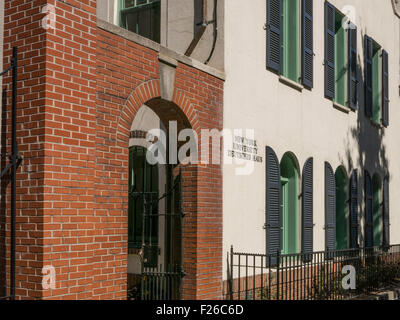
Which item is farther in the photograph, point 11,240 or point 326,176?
point 326,176

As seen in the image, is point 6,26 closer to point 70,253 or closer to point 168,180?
Answer: point 70,253

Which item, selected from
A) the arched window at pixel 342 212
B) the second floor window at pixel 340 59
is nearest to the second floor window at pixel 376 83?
the second floor window at pixel 340 59

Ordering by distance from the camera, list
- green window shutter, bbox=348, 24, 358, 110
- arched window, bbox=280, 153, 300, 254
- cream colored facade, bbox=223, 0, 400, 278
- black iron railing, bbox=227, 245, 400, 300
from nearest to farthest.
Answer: black iron railing, bbox=227, 245, 400, 300 → cream colored facade, bbox=223, 0, 400, 278 → arched window, bbox=280, 153, 300, 254 → green window shutter, bbox=348, 24, 358, 110

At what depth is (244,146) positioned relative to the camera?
912 centimetres

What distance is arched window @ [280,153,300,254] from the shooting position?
11.0m

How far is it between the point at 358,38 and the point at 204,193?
27.4 feet

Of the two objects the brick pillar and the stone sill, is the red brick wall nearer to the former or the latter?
the brick pillar

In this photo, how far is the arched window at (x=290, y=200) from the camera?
11.0 m

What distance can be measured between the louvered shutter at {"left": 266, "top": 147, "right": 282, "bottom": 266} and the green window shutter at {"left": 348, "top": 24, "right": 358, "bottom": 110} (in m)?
4.50

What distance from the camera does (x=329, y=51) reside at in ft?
41.3

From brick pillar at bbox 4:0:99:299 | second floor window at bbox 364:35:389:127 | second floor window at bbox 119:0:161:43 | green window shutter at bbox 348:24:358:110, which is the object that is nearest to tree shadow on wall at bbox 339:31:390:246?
second floor window at bbox 364:35:389:127

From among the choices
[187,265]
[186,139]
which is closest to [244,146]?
[186,139]

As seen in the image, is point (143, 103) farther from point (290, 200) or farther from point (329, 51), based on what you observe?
point (329, 51)

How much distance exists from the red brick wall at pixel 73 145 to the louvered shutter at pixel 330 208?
6.25m
